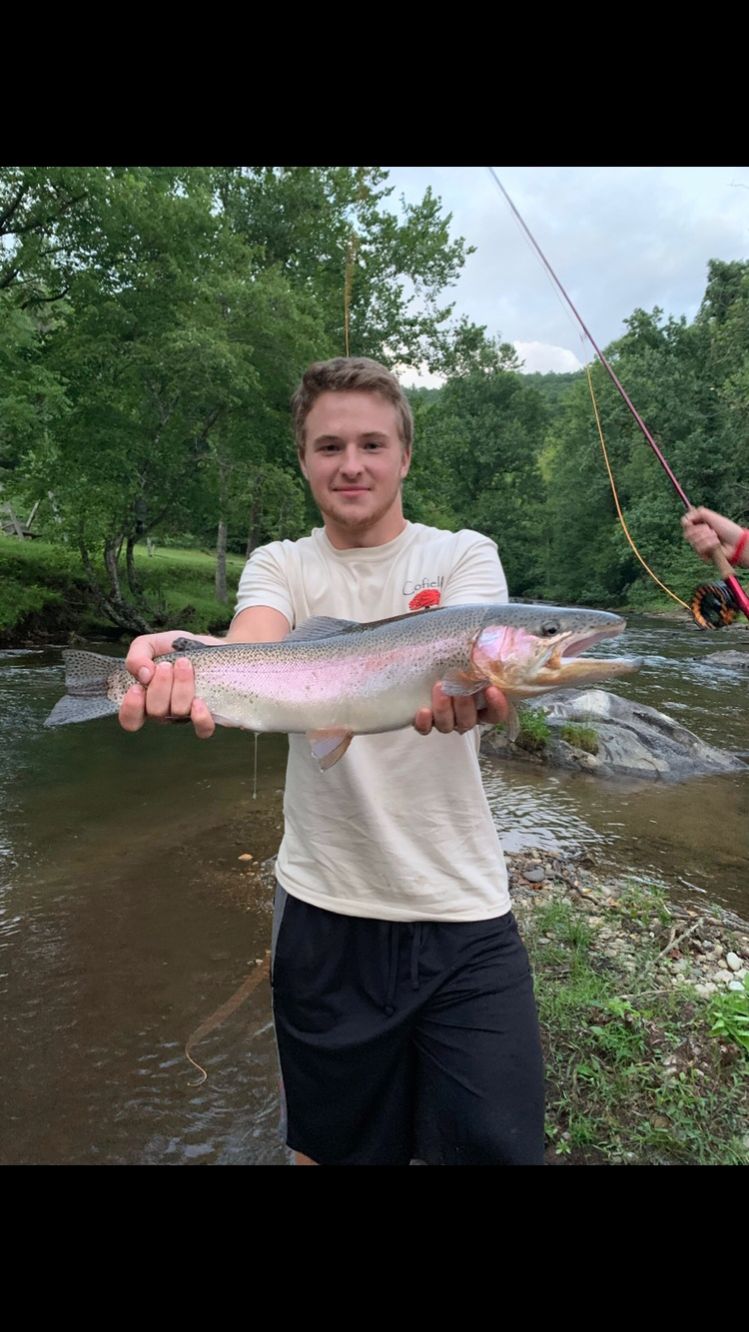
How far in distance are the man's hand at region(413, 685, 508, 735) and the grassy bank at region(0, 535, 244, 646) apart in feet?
57.4

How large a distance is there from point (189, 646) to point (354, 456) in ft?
2.90

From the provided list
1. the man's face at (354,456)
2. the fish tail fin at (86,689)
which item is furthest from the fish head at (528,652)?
the fish tail fin at (86,689)

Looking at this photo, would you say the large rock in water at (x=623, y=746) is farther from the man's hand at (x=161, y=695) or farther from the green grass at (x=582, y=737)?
the man's hand at (x=161, y=695)

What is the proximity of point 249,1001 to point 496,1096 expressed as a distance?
2.95 m

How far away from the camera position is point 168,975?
4785 mm

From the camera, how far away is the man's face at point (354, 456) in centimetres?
227

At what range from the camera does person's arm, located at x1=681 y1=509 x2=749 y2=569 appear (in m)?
3.83

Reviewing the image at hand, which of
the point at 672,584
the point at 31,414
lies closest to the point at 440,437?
the point at 672,584

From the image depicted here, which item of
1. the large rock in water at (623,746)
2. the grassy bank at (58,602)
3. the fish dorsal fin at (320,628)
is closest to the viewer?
the fish dorsal fin at (320,628)

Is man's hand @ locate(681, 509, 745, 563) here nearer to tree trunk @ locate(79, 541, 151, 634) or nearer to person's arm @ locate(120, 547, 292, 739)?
person's arm @ locate(120, 547, 292, 739)

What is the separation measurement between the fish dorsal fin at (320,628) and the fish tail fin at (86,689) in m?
0.67

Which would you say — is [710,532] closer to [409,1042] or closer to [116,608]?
[409,1042]
